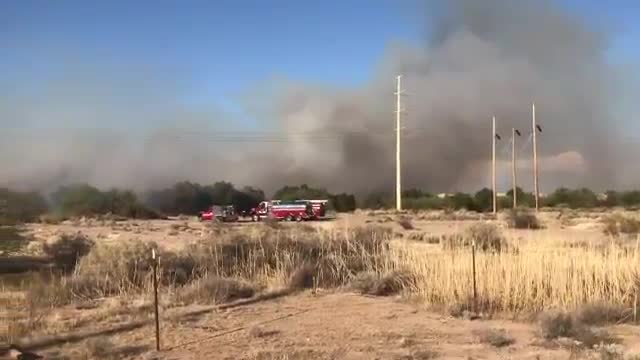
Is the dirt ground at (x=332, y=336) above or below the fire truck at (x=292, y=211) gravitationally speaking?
below

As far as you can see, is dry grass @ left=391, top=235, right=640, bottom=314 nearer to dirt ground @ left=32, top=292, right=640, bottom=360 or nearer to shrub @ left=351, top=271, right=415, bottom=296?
dirt ground @ left=32, top=292, right=640, bottom=360

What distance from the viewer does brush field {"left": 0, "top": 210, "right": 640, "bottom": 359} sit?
494 inches

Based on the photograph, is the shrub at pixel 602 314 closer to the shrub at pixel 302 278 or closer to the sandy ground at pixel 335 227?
the shrub at pixel 302 278

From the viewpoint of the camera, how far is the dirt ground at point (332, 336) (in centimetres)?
1205

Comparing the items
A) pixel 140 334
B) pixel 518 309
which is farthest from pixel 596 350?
pixel 140 334

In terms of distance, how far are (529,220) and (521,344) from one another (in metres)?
46.2

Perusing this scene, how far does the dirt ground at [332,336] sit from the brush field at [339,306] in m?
0.03

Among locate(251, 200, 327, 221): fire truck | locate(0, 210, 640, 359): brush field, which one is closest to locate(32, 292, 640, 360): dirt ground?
locate(0, 210, 640, 359): brush field

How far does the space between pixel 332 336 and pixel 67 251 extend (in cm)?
2113

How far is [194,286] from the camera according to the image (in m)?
18.4

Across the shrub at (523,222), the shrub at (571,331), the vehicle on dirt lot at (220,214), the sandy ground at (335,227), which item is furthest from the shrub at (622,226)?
the vehicle on dirt lot at (220,214)

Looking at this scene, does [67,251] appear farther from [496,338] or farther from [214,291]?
[496,338]

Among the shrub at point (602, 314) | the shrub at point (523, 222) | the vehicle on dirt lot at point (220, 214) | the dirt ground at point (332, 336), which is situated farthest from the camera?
the vehicle on dirt lot at point (220, 214)

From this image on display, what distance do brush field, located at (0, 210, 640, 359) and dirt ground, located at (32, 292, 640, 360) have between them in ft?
0.10
